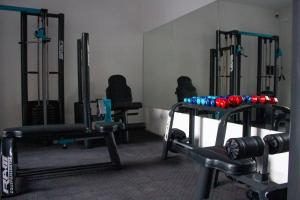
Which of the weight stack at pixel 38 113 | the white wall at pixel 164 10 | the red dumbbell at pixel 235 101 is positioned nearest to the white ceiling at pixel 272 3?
the white wall at pixel 164 10

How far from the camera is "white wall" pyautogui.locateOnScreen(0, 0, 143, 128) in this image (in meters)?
4.43

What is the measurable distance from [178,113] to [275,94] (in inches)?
61.1

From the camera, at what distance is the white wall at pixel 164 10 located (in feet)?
12.9

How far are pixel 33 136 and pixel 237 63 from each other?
2.38 metres

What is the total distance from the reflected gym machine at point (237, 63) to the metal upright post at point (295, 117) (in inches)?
73.4

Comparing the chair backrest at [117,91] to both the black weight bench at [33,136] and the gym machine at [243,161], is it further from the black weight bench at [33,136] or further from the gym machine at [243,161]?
the gym machine at [243,161]

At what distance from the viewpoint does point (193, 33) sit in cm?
419

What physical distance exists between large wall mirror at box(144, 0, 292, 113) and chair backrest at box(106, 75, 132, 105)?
0.77 metres

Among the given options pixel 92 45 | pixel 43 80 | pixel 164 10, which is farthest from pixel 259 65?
pixel 92 45

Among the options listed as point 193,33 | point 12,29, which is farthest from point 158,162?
point 12,29

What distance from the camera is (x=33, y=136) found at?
2393 millimetres

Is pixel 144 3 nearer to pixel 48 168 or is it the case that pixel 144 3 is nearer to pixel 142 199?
pixel 48 168

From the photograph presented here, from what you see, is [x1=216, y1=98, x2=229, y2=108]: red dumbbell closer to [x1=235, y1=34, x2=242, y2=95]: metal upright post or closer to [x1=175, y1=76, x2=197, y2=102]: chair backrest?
[x1=235, y1=34, x2=242, y2=95]: metal upright post

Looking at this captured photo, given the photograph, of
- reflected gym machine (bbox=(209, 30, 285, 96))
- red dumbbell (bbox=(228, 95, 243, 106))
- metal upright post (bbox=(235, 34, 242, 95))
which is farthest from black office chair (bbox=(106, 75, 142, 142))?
red dumbbell (bbox=(228, 95, 243, 106))
